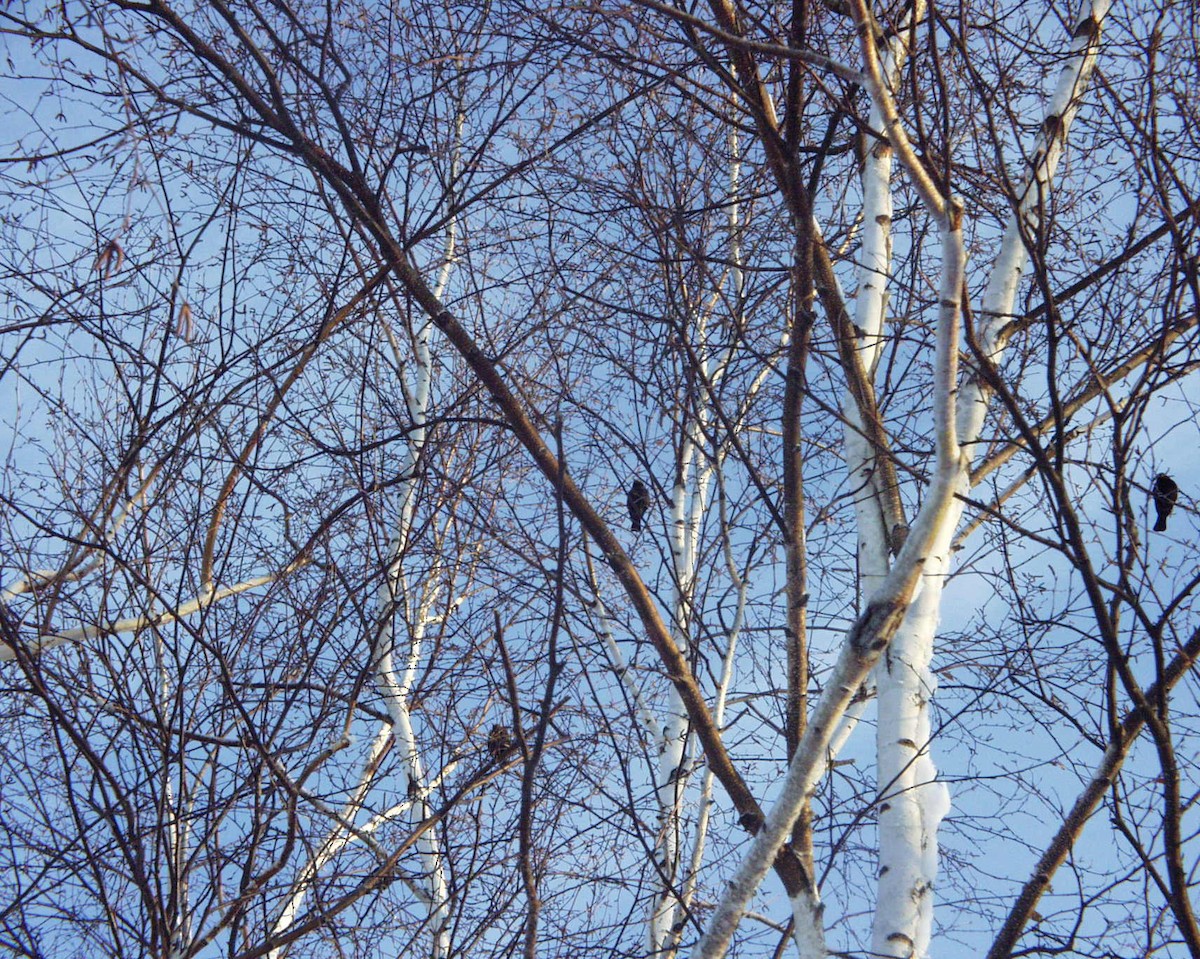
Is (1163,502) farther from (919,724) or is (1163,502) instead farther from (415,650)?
(415,650)

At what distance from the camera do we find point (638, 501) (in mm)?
4672

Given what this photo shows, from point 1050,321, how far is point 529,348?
2.61 meters

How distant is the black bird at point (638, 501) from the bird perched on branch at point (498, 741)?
1.14 metres

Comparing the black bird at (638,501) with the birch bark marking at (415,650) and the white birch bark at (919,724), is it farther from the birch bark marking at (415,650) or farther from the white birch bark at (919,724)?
the white birch bark at (919,724)

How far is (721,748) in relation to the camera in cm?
285

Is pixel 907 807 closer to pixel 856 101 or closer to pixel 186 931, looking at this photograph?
pixel 186 931

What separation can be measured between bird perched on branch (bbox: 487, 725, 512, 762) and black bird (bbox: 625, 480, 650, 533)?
1.14 m

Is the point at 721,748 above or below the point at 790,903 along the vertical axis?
above

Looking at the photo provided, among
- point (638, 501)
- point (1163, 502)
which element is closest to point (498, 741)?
point (638, 501)

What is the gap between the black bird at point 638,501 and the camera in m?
4.66

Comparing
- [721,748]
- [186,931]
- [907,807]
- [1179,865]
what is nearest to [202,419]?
[186,931]

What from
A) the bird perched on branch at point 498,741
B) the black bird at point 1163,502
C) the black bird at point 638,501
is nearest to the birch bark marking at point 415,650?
the bird perched on branch at point 498,741

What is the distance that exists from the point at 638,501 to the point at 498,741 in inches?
53.2

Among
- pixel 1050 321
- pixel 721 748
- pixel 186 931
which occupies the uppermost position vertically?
pixel 1050 321
